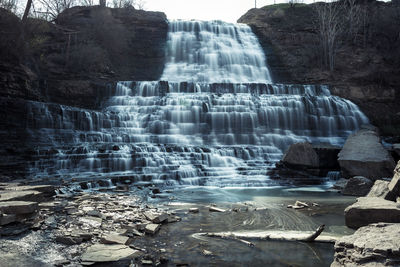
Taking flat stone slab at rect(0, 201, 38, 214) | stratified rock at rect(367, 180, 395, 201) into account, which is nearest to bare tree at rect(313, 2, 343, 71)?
stratified rock at rect(367, 180, 395, 201)

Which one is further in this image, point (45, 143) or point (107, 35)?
point (107, 35)

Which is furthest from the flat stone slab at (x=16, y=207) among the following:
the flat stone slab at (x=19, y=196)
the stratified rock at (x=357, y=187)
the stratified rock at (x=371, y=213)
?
the stratified rock at (x=357, y=187)

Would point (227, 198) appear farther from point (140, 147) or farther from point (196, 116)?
point (196, 116)

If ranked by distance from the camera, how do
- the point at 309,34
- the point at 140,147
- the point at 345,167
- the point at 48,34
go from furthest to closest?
the point at 309,34
the point at 48,34
the point at 140,147
the point at 345,167

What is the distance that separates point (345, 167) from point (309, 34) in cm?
2371

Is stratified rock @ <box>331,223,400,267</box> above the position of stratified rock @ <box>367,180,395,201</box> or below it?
above

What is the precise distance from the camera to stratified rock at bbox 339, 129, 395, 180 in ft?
39.1

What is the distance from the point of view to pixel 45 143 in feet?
46.4

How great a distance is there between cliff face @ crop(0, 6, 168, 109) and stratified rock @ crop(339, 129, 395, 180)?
1569cm

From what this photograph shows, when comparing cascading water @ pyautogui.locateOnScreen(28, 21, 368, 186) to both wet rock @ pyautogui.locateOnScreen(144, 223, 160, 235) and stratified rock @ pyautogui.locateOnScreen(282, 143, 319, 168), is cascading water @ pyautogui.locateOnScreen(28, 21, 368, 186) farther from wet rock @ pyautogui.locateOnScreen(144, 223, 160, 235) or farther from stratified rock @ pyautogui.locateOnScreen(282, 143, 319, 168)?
wet rock @ pyautogui.locateOnScreen(144, 223, 160, 235)

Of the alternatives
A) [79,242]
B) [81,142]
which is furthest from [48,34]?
[79,242]

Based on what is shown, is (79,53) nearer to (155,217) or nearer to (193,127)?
(193,127)

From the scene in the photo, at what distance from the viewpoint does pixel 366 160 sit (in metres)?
12.2

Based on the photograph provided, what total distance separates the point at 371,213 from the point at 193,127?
45.8 feet
